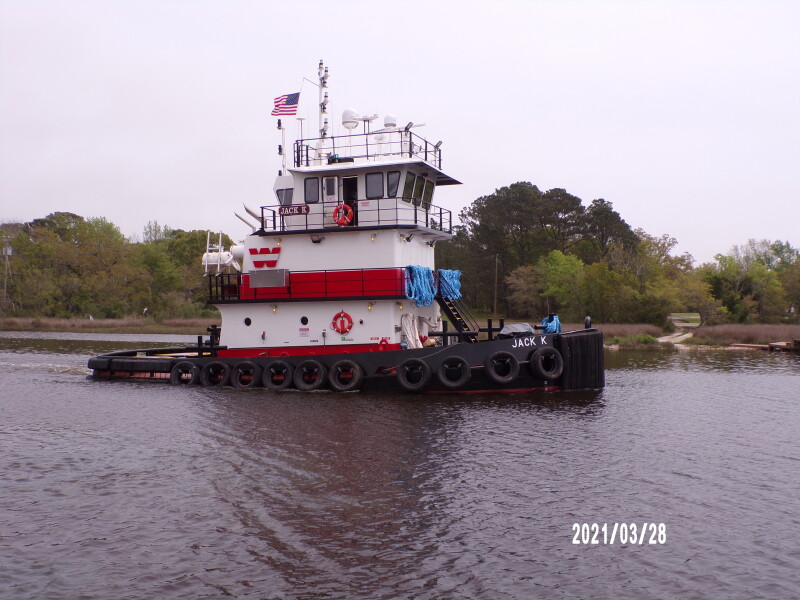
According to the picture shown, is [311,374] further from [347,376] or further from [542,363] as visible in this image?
[542,363]

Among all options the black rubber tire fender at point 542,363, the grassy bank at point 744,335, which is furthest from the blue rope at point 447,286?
the grassy bank at point 744,335

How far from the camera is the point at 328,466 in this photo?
10.3 m

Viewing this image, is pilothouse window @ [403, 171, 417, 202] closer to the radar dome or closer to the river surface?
the radar dome

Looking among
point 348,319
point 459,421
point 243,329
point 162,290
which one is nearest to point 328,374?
point 348,319

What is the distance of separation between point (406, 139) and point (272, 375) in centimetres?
661

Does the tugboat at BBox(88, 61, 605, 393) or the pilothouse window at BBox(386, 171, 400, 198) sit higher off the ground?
the pilothouse window at BBox(386, 171, 400, 198)

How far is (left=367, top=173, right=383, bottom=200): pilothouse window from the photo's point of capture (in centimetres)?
1702

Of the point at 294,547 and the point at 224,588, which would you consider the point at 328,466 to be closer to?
the point at 294,547

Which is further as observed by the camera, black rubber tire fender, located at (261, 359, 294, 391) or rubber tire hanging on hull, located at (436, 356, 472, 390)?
black rubber tire fender, located at (261, 359, 294, 391)

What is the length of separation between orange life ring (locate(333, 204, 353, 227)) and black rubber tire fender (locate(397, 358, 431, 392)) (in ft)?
11.8


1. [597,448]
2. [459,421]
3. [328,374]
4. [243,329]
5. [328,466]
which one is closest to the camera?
[328,466]

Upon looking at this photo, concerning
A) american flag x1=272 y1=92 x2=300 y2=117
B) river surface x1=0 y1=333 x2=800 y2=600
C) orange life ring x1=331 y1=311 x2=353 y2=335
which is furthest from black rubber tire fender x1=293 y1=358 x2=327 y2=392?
american flag x1=272 y1=92 x2=300 y2=117

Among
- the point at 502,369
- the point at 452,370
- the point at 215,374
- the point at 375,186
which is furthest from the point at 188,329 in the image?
the point at 502,369
